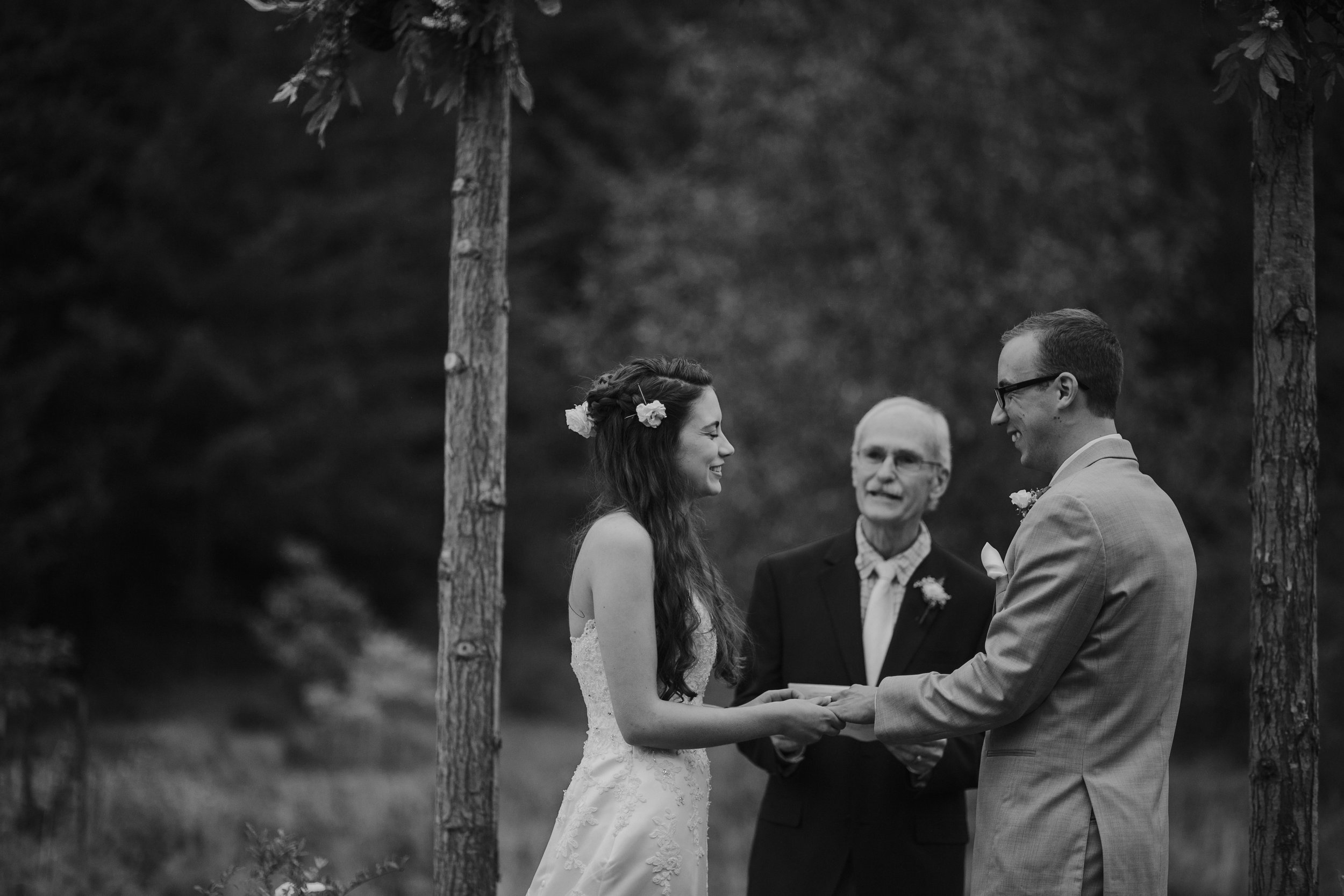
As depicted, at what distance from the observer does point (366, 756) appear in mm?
11219

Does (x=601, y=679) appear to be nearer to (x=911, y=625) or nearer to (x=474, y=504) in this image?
(x=474, y=504)

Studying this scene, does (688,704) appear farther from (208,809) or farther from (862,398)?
(862,398)

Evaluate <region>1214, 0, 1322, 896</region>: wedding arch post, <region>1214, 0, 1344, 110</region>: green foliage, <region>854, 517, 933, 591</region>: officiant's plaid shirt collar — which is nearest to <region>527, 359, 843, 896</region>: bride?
<region>854, 517, 933, 591</region>: officiant's plaid shirt collar

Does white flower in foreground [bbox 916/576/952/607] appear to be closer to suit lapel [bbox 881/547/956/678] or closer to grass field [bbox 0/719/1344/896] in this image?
suit lapel [bbox 881/547/956/678]

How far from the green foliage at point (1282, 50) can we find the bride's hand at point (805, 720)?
2.07 m

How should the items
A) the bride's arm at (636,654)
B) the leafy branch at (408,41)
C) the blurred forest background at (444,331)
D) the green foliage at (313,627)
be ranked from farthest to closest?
the green foliage at (313,627) < the blurred forest background at (444,331) < the leafy branch at (408,41) < the bride's arm at (636,654)

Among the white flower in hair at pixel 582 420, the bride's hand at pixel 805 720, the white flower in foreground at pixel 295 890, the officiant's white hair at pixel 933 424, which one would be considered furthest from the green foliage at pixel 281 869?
the officiant's white hair at pixel 933 424

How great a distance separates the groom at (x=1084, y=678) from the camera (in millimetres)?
2869

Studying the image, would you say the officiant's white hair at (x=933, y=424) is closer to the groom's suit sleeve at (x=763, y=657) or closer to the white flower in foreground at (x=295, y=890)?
the groom's suit sleeve at (x=763, y=657)

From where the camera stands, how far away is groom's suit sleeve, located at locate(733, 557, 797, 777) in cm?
397

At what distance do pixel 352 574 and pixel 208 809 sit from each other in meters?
10.3

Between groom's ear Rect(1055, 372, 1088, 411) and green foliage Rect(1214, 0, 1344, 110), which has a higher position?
green foliage Rect(1214, 0, 1344, 110)

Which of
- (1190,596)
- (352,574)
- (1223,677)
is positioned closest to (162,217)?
(352,574)

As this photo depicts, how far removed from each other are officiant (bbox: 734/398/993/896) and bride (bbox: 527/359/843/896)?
544 millimetres
